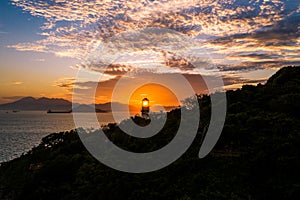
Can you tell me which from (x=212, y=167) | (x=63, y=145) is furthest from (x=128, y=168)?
(x=63, y=145)

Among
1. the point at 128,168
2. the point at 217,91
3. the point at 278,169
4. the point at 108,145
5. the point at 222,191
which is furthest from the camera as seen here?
the point at 217,91

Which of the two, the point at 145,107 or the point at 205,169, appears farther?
the point at 145,107

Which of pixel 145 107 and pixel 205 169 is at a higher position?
pixel 145 107

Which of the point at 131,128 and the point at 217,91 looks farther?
the point at 217,91

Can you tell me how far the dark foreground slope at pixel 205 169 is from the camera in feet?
37.7

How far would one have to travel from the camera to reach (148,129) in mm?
18219

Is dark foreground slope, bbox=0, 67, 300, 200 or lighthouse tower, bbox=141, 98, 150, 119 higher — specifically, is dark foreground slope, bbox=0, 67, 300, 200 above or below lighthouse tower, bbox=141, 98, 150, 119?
below

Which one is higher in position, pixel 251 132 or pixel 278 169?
pixel 251 132

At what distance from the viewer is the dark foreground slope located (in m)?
11.5

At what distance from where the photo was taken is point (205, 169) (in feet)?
42.2

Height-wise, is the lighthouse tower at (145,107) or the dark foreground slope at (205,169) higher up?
the lighthouse tower at (145,107)

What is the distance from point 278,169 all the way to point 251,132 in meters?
3.76

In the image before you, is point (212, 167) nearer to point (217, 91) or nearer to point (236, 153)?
point (236, 153)

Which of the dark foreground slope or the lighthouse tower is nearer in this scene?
the dark foreground slope
